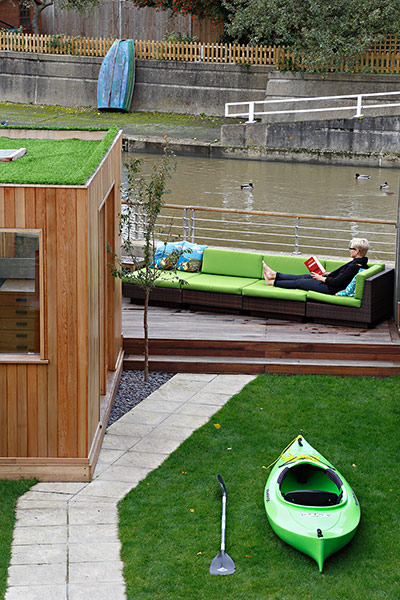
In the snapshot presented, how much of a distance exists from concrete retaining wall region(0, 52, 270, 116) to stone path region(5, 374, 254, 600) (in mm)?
23947

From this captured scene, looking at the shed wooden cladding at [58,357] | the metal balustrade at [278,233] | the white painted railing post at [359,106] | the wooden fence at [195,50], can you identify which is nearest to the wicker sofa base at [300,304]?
the shed wooden cladding at [58,357]

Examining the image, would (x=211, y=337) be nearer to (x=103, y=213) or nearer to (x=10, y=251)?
(x=103, y=213)

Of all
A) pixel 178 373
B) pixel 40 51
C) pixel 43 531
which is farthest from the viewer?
pixel 40 51

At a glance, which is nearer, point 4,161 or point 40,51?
point 4,161

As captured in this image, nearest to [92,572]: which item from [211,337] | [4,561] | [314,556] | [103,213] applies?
[4,561]

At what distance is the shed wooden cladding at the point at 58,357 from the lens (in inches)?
310

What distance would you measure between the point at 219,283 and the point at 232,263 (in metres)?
0.53

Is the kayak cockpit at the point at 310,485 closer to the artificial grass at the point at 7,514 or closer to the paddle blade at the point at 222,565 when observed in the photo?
the paddle blade at the point at 222,565

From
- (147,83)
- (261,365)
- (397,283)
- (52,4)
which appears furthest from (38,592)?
(52,4)

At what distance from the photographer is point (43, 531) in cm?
762

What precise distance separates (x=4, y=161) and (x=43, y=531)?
12.5 feet

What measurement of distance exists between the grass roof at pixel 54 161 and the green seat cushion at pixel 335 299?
3501 millimetres

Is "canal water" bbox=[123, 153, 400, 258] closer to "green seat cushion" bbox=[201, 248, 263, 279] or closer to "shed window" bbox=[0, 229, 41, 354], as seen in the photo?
"green seat cushion" bbox=[201, 248, 263, 279]

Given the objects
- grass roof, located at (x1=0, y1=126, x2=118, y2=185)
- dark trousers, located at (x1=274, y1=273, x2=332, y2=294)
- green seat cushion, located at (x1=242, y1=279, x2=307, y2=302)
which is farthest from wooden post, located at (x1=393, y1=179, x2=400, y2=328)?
grass roof, located at (x1=0, y1=126, x2=118, y2=185)
